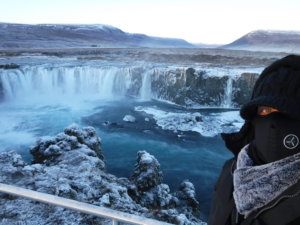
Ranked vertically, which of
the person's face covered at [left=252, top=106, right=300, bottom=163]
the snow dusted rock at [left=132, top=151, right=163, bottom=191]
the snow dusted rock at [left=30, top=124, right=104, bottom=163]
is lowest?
the snow dusted rock at [left=132, top=151, right=163, bottom=191]

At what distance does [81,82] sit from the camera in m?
25.5

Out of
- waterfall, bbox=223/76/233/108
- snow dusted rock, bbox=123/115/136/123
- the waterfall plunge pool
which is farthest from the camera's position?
waterfall, bbox=223/76/233/108

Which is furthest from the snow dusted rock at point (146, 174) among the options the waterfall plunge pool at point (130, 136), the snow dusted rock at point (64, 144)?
the snow dusted rock at point (64, 144)

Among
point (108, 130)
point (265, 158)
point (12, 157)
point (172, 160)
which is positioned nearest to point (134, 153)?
point (172, 160)

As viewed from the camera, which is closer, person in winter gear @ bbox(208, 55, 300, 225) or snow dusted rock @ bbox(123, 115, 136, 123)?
person in winter gear @ bbox(208, 55, 300, 225)

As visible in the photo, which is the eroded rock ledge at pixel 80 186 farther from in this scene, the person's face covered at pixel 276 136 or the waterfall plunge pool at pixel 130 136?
the person's face covered at pixel 276 136

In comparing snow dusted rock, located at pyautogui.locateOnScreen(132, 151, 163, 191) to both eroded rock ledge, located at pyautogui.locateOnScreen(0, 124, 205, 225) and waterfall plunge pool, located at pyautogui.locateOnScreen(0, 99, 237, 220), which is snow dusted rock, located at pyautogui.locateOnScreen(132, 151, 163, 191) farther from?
waterfall plunge pool, located at pyautogui.locateOnScreen(0, 99, 237, 220)

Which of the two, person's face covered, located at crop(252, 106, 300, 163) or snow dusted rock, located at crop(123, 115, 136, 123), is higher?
person's face covered, located at crop(252, 106, 300, 163)

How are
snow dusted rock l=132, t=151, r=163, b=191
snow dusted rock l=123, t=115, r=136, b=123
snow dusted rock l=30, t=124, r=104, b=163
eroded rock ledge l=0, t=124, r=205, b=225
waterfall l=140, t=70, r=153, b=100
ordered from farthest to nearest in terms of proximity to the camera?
waterfall l=140, t=70, r=153, b=100, snow dusted rock l=123, t=115, r=136, b=123, snow dusted rock l=30, t=124, r=104, b=163, snow dusted rock l=132, t=151, r=163, b=191, eroded rock ledge l=0, t=124, r=205, b=225

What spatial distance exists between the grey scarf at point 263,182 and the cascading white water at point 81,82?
2294cm

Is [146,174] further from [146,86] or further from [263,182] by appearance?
[146,86]

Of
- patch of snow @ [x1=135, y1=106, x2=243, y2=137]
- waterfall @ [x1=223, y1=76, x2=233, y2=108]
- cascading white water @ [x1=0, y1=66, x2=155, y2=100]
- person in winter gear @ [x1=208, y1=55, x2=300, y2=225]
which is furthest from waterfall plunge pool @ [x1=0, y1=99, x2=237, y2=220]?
person in winter gear @ [x1=208, y1=55, x2=300, y2=225]

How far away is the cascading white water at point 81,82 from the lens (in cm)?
2406

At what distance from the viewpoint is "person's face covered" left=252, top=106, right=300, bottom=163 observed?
3.28 feet
